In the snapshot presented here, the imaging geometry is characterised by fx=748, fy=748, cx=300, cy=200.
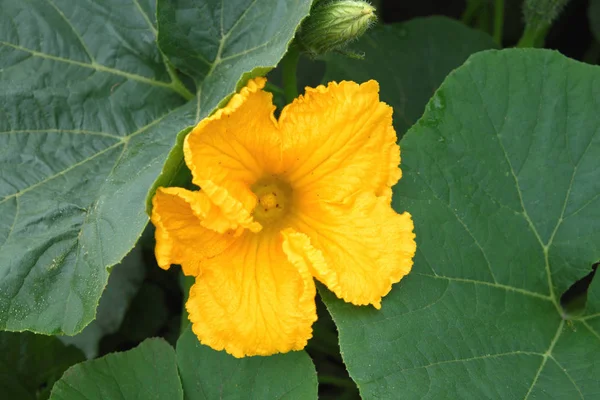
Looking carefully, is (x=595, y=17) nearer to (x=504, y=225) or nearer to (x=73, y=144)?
(x=504, y=225)

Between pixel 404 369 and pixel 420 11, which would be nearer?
pixel 404 369

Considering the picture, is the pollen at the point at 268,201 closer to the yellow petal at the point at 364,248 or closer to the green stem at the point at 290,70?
the yellow petal at the point at 364,248

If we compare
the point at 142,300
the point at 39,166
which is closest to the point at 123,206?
the point at 39,166

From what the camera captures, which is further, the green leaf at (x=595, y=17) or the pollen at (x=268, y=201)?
the green leaf at (x=595, y=17)

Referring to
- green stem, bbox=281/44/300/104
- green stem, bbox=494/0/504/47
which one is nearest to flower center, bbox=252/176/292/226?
green stem, bbox=281/44/300/104

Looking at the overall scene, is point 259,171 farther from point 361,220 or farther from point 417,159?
point 417,159

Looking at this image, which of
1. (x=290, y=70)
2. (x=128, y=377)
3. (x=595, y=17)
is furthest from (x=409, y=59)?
(x=128, y=377)

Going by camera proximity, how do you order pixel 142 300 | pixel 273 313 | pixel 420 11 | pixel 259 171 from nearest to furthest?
pixel 273 313, pixel 259 171, pixel 142 300, pixel 420 11

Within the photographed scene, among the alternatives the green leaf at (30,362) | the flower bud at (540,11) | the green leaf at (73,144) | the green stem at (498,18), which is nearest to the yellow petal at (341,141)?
the green leaf at (73,144)
